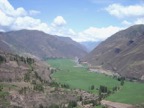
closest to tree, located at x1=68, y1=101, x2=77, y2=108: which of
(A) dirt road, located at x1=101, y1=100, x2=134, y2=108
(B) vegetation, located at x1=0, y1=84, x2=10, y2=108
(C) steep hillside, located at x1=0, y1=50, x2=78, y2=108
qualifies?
(C) steep hillside, located at x1=0, y1=50, x2=78, y2=108

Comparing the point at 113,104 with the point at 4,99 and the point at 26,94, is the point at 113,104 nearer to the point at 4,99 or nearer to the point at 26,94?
the point at 26,94

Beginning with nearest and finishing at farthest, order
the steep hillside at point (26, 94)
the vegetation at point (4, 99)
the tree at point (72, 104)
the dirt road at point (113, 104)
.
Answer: the vegetation at point (4, 99) < the steep hillside at point (26, 94) < the tree at point (72, 104) < the dirt road at point (113, 104)

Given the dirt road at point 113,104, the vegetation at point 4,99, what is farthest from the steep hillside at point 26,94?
the dirt road at point 113,104

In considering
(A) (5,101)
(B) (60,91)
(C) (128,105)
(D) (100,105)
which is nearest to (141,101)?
(C) (128,105)

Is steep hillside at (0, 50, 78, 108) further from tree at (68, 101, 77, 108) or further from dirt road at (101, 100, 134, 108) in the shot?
dirt road at (101, 100, 134, 108)

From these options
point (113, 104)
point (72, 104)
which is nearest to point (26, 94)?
point (72, 104)

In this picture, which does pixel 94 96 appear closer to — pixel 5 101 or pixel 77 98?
pixel 77 98

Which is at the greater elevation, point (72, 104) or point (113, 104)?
point (72, 104)

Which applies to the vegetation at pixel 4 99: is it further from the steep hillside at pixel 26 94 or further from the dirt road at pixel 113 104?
the dirt road at pixel 113 104

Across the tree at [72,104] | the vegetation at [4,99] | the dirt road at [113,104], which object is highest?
the vegetation at [4,99]

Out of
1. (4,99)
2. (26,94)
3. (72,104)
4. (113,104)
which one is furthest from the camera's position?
(113,104)

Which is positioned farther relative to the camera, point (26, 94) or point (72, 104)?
point (26, 94)
